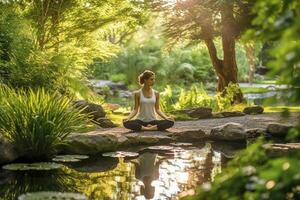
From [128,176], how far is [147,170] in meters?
0.48

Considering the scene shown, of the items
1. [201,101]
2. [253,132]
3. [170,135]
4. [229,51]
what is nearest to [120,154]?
[170,135]

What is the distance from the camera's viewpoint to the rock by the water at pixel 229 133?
9414mm

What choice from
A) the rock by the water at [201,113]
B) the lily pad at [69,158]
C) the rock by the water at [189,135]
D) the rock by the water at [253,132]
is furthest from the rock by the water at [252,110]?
the lily pad at [69,158]

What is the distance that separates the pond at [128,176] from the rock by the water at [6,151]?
15.1 inches

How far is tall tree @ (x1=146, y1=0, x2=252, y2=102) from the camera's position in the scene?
50.0 feet

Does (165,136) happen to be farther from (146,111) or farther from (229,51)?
(229,51)

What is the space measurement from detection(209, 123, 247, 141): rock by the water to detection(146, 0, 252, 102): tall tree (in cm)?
573

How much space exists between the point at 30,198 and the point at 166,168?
2.49 m

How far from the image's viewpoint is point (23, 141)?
6844mm

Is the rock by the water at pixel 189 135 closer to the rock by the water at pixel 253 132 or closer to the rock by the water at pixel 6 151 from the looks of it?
the rock by the water at pixel 253 132

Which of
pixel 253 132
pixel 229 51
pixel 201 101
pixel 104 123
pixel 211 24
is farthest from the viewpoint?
pixel 229 51

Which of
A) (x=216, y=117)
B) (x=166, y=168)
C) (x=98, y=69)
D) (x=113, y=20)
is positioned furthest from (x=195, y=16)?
(x=98, y=69)

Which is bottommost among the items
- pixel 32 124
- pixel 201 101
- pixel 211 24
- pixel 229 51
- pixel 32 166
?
pixel 32 166

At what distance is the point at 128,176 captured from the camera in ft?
19.9
